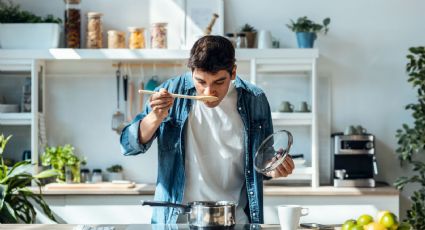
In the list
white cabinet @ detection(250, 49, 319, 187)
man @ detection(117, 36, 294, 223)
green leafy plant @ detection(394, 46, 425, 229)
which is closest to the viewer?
man @ detection(117, 36, 294, 223)

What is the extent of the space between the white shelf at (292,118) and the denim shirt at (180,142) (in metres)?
2.21

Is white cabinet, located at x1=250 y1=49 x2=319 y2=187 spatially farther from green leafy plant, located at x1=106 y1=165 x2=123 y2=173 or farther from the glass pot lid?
the glass pot lid

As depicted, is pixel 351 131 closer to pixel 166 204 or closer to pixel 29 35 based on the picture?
pixel 29 35

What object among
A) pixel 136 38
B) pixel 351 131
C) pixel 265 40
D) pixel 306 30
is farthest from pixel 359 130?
pixel 136 38

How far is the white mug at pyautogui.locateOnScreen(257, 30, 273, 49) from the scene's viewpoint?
5434 millimetres

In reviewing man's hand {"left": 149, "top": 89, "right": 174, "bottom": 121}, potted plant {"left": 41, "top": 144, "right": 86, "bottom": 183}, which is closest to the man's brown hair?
man's hand {"left": 149, "top": 89, "right": 174, "bottom": 121}

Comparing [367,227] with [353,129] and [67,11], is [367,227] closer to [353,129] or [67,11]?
[353,129]

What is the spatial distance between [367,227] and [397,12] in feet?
11.6

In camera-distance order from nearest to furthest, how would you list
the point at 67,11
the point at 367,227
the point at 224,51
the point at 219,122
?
1. the point at 367,227
2. the point at 224,51
3. the point at 219,122
4. the point at 67,11

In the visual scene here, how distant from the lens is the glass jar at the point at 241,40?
5.46m

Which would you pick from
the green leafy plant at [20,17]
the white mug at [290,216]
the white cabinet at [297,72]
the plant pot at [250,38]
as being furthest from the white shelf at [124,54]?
the white mug at [290,216]

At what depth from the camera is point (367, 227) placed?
7.92ft

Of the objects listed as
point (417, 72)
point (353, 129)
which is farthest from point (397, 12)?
point (353, 129)

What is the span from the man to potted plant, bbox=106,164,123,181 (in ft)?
8.27
